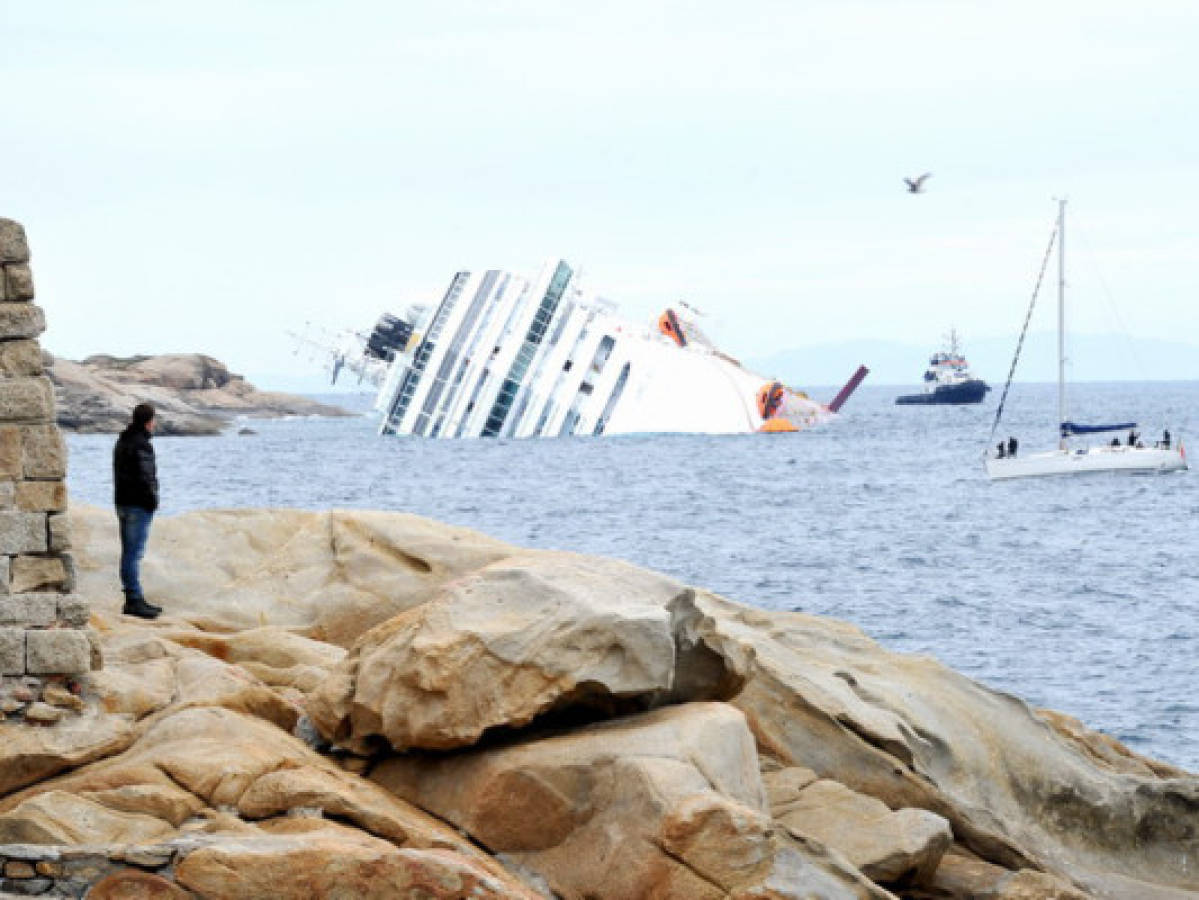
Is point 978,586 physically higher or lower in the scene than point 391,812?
lower

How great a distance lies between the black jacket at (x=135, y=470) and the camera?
1368 centimetres

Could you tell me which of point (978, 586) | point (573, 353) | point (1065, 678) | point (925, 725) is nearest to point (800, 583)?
point (978, 586)

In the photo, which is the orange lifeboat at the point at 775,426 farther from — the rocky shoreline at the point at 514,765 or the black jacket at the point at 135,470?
the black jacket at the point at 135,470

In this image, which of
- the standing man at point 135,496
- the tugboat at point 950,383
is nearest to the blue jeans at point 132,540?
the standing man at point 135,496

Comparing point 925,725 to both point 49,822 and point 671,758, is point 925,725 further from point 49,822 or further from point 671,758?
point 49,822

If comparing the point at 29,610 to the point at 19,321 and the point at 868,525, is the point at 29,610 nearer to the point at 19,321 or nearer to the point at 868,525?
the point at 19,321

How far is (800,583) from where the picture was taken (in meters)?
35.3

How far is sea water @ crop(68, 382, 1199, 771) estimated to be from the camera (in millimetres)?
26609

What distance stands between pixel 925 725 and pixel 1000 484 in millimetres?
51306

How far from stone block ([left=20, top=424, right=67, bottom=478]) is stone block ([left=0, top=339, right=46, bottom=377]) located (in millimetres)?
357

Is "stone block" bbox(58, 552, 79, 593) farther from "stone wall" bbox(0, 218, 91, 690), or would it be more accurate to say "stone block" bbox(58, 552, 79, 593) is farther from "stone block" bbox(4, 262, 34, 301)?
"stone block" bbox(4, 262, 34, 301)

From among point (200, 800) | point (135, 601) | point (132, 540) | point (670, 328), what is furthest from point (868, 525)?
point (200, 800)

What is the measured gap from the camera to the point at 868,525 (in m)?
48.5

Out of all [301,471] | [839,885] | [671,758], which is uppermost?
[671,758]
